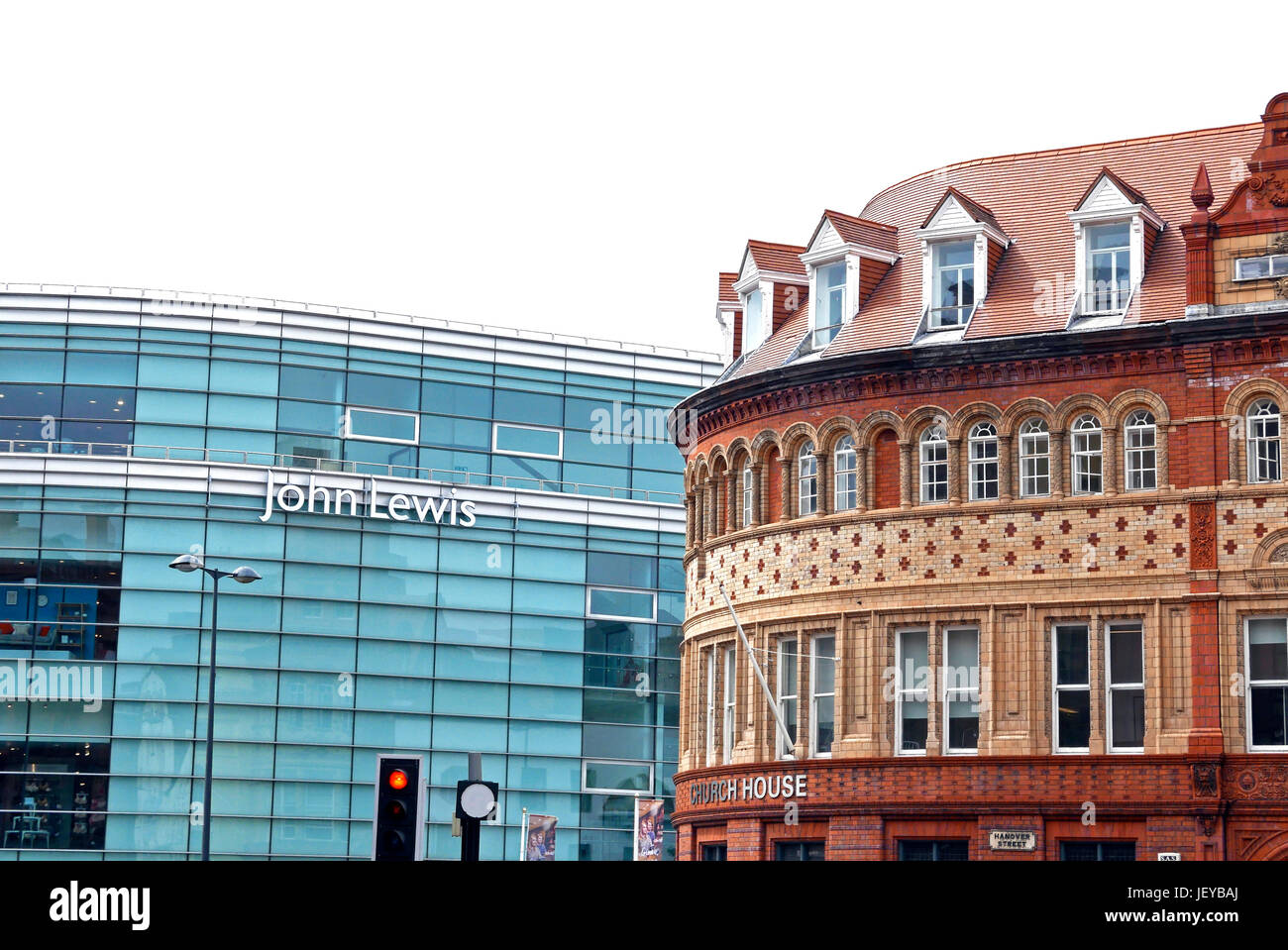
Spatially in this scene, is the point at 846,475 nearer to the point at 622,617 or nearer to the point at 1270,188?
the point at 1270,188

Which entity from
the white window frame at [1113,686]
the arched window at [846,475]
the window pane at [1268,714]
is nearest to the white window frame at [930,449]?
the arched window at [846,475]

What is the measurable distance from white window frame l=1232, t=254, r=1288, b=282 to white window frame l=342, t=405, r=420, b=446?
36.8 meters

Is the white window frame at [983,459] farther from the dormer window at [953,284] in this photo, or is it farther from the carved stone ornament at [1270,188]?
the carved stone ornament at [1270,188]

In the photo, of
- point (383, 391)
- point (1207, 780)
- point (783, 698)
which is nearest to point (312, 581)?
point (383, 391)

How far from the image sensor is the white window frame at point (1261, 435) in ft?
120

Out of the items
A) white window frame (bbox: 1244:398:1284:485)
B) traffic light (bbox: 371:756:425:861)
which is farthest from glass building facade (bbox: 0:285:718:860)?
traffic light (bbox: 371:756:425:861)

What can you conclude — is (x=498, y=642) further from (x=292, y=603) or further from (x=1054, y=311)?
(x=1054, y=311)

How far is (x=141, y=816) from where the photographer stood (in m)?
61.8

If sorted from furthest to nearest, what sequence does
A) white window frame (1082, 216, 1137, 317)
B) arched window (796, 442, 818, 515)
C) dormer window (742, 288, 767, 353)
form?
1. dormer window (742, 288, 767, 353)
2. arched window (796, 442, 818, 515)
3. white window frame (1082, 216, 1137, 317)

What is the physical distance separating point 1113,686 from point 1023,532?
335 cm

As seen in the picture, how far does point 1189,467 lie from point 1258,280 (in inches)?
150

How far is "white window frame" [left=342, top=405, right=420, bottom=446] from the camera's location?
68125mm

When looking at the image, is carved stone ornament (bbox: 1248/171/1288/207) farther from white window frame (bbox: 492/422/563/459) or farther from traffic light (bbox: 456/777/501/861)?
white window frame (bbox: 492/422/563/459)
